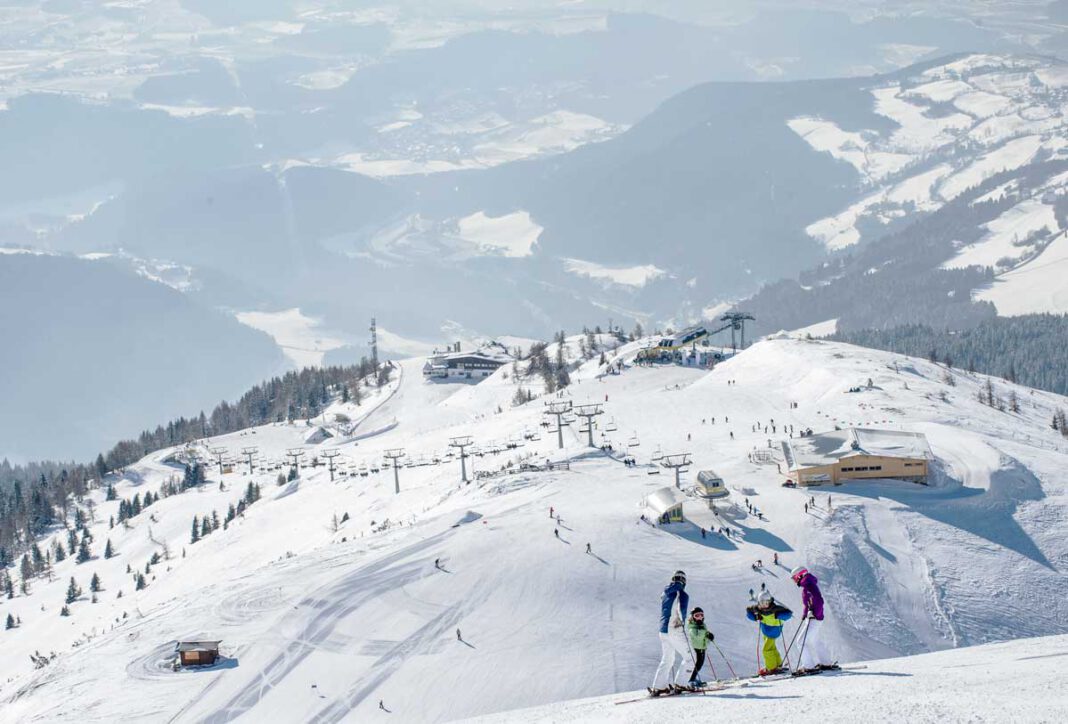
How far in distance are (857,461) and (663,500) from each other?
13.0 m

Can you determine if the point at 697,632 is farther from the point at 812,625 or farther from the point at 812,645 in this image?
the point at 812,645

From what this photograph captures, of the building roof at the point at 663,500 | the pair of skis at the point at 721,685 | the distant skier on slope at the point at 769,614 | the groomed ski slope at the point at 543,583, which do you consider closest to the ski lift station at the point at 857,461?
the groomed ski slope at the point at 543,583

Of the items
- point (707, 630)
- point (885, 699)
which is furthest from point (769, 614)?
point (885, 699)

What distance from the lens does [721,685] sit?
30.0 m

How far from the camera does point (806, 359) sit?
116375 millimetres

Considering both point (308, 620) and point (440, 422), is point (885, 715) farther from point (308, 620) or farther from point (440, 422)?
point (440, 422)

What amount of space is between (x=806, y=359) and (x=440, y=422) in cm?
3924

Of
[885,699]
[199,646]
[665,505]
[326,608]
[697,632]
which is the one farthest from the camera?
[665,505]

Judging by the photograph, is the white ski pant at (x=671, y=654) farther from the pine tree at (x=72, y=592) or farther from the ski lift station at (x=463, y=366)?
the ski lift station at (x=463, y=366)

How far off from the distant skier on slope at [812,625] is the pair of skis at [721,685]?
0.13 meters

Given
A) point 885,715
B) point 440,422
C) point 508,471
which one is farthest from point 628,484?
point 440,422

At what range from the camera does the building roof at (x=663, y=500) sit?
66.9m

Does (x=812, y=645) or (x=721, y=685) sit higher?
(x=812, y=645)

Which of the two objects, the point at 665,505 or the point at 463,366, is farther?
the point at 463,366
